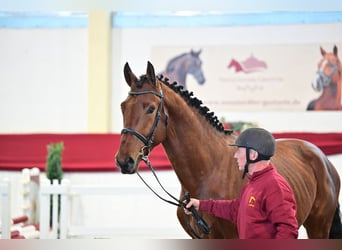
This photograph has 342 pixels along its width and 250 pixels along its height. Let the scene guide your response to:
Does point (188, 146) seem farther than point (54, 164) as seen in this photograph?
No

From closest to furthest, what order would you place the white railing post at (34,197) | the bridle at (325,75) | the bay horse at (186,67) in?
the white railing post at (34,197)
the bridle at (325,75)
the bay horse at (186,67)

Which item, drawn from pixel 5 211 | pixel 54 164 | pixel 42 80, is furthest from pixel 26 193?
pixel 42 80

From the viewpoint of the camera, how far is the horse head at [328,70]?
6.26m

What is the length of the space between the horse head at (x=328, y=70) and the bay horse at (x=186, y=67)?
5.11 ft

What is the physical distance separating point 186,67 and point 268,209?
15.9 feet

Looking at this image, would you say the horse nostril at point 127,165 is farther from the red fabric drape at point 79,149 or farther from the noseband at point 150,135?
the red fabric drape at point 79,149

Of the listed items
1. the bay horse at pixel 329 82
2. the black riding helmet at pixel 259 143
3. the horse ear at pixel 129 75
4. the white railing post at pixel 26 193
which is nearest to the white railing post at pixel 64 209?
the white railing post at pixel 26 193

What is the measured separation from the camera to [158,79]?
263 centimetres

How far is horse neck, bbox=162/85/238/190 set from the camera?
252 cm

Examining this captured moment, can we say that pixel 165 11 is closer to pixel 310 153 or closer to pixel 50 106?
pixel 50 106

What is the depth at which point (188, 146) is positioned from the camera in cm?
253

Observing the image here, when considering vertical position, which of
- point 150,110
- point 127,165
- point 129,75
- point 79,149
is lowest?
point 127,165

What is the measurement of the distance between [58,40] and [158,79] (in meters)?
4.37

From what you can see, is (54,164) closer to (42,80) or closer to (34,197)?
(34,197)
